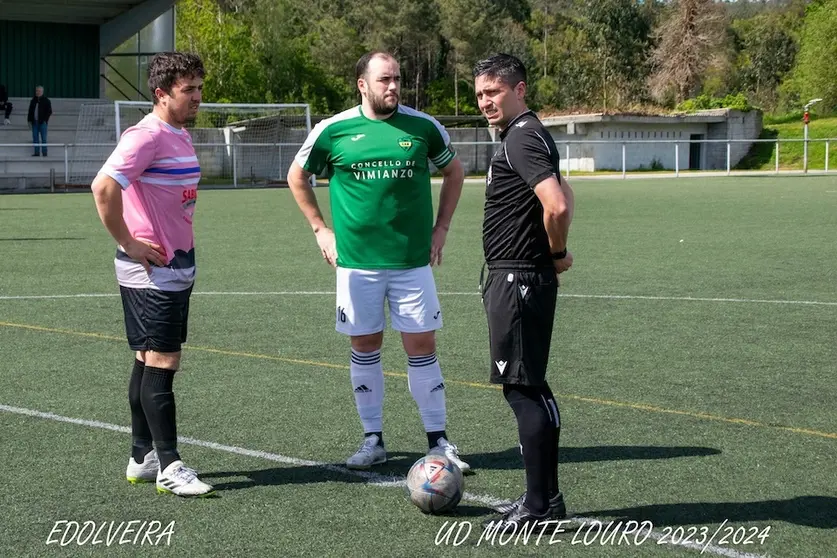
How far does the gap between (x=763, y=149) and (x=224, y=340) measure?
5345 centimetres

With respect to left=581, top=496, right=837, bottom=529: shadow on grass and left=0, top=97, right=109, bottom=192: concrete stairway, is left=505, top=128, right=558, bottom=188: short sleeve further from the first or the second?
left=0, top=97, right=109, bottom=192: concrete stairway

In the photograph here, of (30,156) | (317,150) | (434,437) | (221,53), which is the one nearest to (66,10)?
(30,156)

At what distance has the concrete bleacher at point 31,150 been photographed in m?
35.1

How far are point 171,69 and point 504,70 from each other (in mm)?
1530

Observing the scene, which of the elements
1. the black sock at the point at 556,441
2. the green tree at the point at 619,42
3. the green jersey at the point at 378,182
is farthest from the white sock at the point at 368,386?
the green tree at the point at 619,42

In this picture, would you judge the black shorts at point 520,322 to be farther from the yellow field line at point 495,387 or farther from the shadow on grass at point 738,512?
the yellow field line at point 495,387

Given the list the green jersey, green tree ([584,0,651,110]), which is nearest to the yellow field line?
the green jersey

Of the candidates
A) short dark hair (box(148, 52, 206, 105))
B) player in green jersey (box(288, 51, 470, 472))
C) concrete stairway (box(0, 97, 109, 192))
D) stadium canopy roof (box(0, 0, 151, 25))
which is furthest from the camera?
stadium canopy roof (box(0, 0, 151, 25))

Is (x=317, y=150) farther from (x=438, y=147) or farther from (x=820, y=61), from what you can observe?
(x=820, y=61)

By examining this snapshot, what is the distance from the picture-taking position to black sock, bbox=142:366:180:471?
5.49 metres

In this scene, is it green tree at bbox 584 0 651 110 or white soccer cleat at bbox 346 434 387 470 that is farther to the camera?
green tree at bbox 584 0 651 110

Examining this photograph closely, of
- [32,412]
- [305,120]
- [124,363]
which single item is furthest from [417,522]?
[305,120]

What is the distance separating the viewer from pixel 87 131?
39375 millimetres

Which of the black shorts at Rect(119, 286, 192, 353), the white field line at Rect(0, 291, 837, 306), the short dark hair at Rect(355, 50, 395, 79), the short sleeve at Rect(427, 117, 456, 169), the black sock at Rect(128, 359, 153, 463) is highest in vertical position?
the short dark hair at Rect(355, 50, 395, 79)
